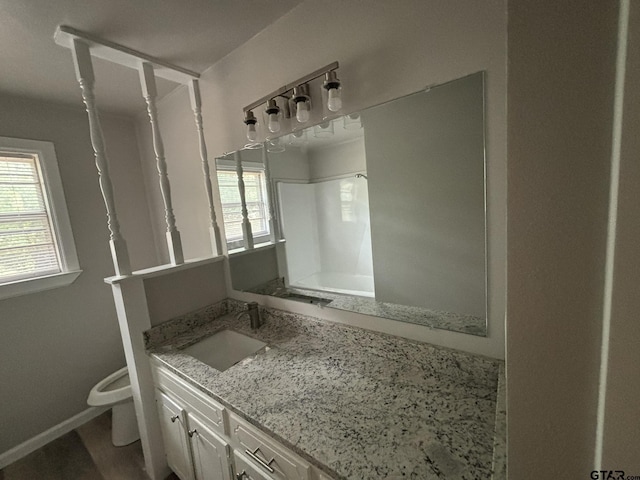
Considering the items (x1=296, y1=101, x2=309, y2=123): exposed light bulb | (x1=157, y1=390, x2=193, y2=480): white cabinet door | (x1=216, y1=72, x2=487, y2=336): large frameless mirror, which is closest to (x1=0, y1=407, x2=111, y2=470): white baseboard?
(x1=157, y1=390, x2=193, y2=480): white cabinet door

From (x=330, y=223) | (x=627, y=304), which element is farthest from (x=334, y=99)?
(x=627, y=304)

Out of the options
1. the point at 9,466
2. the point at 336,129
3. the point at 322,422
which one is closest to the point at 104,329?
the point at 9,466

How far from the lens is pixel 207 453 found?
108cm

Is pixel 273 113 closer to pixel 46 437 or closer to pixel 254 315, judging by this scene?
pixel 254 315

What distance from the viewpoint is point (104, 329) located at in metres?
2.04

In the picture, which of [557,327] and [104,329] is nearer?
[557,327]

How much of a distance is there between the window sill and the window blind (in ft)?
0.19

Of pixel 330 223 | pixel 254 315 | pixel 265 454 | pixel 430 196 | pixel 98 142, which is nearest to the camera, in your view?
pixel 265 454

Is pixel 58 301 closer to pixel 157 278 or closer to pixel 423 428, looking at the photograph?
pixel 157 278

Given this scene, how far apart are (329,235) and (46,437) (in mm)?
2421

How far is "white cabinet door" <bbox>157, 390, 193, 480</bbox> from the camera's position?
1.21 m

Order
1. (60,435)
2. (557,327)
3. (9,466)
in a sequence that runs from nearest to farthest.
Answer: (557,327)
(9,466)
(60,435)

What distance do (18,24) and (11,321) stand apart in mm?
1736

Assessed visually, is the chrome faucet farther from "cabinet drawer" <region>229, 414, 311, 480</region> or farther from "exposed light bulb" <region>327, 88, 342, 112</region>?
"exposed light bulb" <region>327, 88, 342, 112</region>
